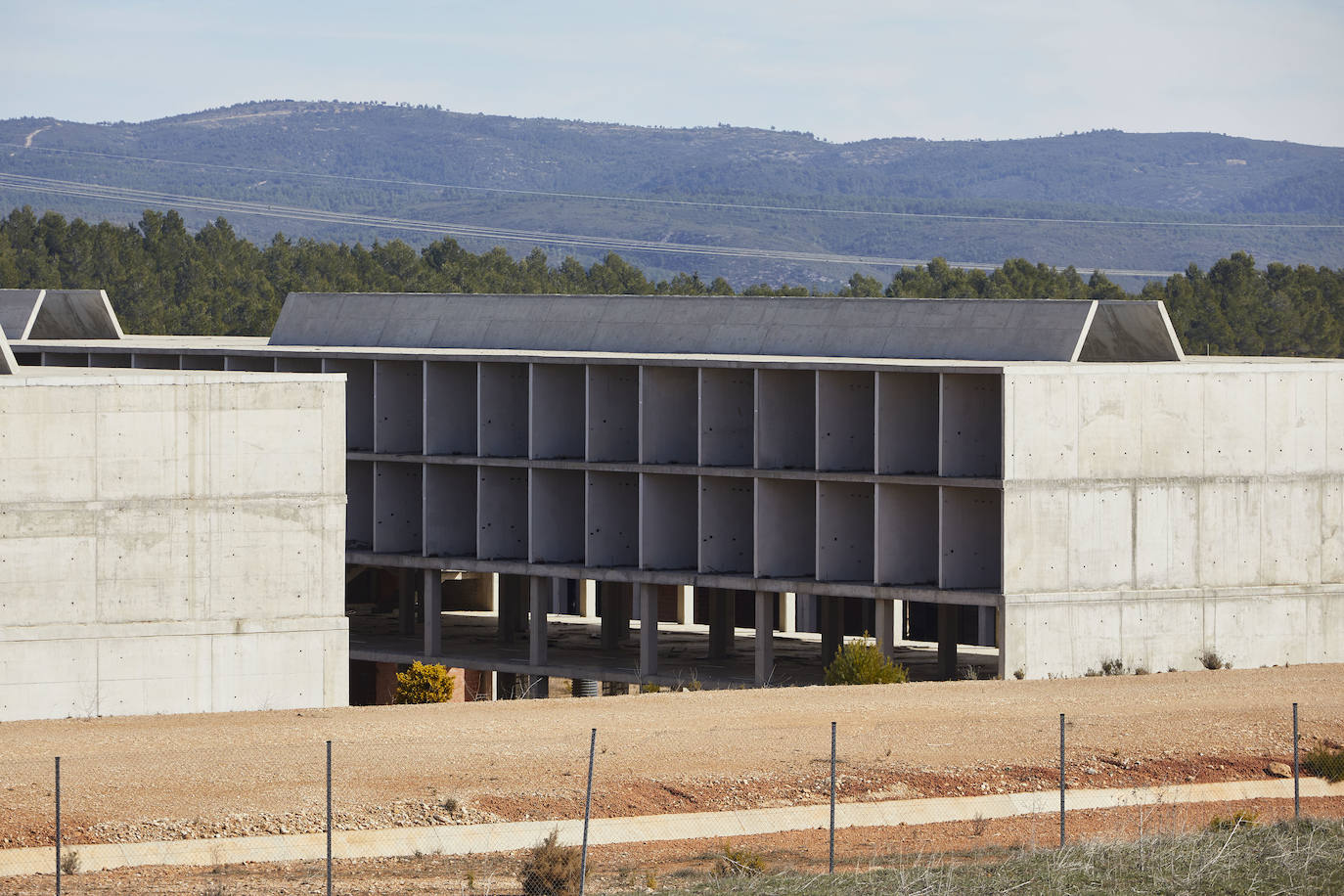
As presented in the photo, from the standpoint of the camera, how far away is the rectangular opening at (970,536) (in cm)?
4191

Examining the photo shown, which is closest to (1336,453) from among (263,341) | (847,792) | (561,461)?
(561,461)

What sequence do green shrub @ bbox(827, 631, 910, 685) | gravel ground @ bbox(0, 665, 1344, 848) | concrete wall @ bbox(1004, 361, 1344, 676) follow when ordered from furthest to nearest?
concrete wall @ bbox(1004, 361, 1344, 676) → green shrub @ bbox(827, 631, 910, 685) → gravel ground @ bbox(0, 665, 1344, 848)

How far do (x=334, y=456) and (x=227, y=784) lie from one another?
36.3 ft

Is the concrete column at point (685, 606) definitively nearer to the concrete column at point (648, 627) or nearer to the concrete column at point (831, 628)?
the concrete column at point (831, 628)

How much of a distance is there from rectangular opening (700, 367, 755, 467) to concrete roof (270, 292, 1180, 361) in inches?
156

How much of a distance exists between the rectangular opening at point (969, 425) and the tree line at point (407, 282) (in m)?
75.8

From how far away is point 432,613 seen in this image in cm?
5078

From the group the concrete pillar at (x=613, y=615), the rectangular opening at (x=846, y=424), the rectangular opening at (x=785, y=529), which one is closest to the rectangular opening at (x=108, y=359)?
the concrete pillar at (x=613, y=615)

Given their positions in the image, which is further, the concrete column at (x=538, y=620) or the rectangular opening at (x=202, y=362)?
the rectangular opening at (x=202, y=362)

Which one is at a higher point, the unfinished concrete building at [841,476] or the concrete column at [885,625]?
the unfinished concrete building at [841,476]

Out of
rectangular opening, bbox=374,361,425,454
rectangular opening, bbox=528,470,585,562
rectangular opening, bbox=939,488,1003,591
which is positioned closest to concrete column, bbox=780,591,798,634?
rectangular opening, bbox=528,470,585,562

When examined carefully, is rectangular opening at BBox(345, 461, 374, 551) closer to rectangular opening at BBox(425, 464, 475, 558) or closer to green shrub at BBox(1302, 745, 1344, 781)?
rectangular opening at BBox(425, 464, 475, 558)

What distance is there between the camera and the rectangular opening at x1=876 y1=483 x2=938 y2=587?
141 ft

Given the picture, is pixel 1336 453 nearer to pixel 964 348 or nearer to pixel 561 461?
pixel 964 348
